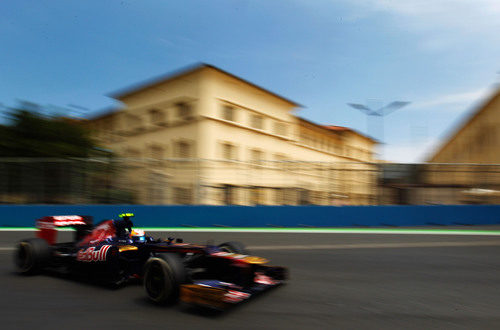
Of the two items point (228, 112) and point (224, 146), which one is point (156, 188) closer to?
point (224, 146)

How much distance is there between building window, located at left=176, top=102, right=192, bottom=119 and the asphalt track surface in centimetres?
1615

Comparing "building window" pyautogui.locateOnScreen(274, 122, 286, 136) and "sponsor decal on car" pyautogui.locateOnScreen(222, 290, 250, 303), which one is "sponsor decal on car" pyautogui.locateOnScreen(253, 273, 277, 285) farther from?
"building window" pyautogui.locateOnScreen(274, 122, 286, 136)

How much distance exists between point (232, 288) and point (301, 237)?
551cm

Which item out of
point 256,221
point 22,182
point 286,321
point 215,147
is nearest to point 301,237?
point 256,221

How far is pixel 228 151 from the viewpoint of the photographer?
2303cm

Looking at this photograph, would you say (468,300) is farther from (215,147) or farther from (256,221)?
(215,147)

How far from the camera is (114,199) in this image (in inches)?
468

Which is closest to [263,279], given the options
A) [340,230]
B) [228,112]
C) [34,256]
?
[34,256]

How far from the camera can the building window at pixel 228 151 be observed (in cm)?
2255

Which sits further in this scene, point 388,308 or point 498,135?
point 498,135

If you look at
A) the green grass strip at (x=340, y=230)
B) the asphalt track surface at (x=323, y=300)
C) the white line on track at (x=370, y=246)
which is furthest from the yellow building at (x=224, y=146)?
the asphalt track surface at (x=323, y=300)

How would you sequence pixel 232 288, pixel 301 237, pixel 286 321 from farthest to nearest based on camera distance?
pixel 301 237, pixel 232 288, pixel 286 321

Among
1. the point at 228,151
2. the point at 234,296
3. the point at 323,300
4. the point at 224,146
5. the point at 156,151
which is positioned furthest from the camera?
the point at 156,151

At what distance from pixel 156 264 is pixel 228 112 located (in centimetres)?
1962
